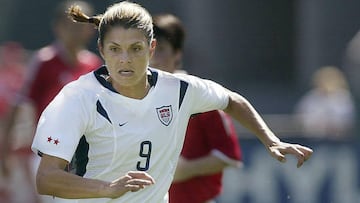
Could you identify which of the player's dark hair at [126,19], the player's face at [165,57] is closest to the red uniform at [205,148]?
the player's face at [165,57]

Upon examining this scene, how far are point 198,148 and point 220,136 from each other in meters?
0.19

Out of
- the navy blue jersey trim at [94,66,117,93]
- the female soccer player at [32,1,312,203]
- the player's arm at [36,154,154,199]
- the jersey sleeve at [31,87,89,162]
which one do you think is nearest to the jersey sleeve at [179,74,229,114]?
the female soccer player at [32,1,312,203]

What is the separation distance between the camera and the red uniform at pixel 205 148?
7707mm

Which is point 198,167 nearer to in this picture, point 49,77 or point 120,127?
point 120,127

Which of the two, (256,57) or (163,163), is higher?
(256,57)

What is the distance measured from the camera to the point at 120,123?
232 inches

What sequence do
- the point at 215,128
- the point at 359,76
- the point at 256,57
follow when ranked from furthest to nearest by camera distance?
the point at 256,57
the point at 359,76
the point at 215,128

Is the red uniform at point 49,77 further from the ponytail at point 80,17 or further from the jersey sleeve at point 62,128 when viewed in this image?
the jersey sleeve at point 62,128

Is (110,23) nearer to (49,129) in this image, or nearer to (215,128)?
(49,129)

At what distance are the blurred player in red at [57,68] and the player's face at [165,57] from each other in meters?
2.19

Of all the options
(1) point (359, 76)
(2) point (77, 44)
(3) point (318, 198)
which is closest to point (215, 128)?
(2) point (77, 44)

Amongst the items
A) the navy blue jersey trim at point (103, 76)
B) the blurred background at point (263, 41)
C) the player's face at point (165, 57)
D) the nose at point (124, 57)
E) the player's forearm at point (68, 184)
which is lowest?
the player's forearm at point (68, 184)

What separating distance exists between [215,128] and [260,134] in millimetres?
1259

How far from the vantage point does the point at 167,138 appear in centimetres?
611
